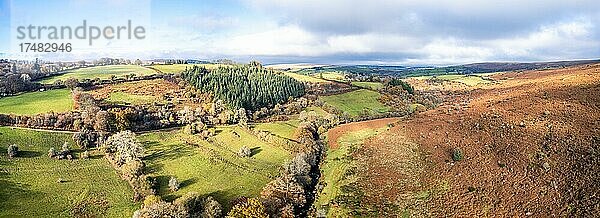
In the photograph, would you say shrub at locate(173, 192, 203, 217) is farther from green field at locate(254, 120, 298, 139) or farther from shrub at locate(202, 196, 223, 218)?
green field at locate(254, 120, 298, 139)

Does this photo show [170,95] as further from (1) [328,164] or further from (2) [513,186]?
(2) [513,186]

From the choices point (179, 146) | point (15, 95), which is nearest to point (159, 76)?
point (15, 95)

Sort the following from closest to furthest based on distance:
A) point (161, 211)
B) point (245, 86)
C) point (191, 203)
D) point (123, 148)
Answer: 1. point (161, 211)
2. point (191, 203)
3. point (123, 148)
4. point (245, 86)

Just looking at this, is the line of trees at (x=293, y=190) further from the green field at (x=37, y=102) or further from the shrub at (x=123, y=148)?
the green field at (x=37, y=102)

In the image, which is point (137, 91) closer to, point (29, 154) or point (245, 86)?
point (245, 86)

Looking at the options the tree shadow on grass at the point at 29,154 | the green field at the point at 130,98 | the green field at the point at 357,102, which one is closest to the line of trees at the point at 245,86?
the green field at the point at 357,102

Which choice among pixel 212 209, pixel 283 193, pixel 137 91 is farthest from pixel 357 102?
pixel 212 209
